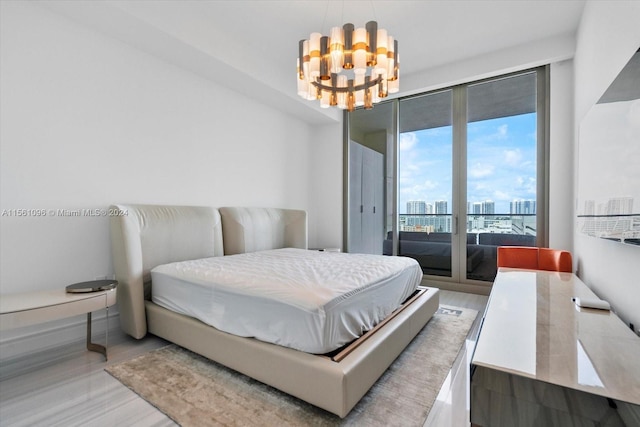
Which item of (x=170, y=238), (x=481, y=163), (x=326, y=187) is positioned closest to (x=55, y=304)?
(x=170, y=238)

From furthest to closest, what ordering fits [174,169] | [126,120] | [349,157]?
[349,157] → [174,169] → [126,120]

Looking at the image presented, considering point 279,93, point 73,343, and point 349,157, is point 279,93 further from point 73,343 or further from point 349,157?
point 73,343

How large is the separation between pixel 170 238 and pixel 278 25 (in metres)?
2.48

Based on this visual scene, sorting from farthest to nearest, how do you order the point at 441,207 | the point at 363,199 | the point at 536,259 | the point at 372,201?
the point at 363,199 → the point at 372,201 → the point at 441,207 → the point at 536,259

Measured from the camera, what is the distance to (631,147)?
1385 mm

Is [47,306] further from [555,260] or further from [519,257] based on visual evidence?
[555,260]

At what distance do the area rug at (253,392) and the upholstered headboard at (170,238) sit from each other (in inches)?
21.2

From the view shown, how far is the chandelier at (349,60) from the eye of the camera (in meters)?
2.10

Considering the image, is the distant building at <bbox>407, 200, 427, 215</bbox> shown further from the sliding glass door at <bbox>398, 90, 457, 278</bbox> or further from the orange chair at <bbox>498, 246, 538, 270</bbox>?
the orange chair at <bbox>498, 246, 538, 270</bbox>

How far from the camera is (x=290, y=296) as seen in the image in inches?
62.7

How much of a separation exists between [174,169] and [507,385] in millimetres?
3281

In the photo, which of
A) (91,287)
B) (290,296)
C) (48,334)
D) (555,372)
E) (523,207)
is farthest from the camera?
(523,207)

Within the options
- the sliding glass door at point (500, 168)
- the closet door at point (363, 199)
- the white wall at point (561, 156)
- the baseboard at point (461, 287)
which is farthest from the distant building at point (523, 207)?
the closet door at point (363, 199)

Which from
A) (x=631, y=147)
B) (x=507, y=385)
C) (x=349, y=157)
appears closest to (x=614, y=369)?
(x=507, y=385)
